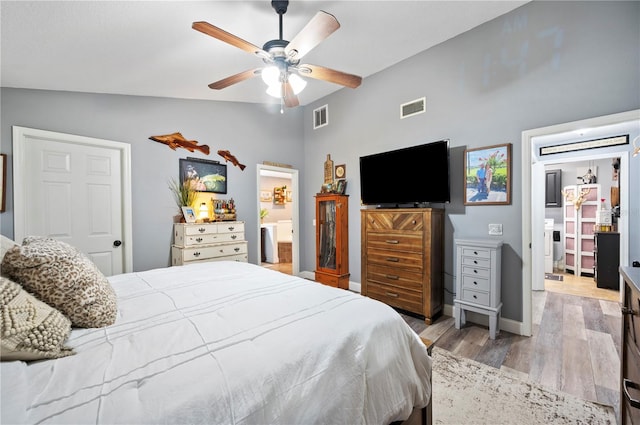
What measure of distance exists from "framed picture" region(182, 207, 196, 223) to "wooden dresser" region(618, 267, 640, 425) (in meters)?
3.78

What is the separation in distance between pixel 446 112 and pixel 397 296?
7.29 feet

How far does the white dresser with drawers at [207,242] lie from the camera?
10.8ft

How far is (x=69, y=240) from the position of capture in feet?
9.16

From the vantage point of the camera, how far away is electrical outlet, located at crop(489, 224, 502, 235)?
278 centimetres

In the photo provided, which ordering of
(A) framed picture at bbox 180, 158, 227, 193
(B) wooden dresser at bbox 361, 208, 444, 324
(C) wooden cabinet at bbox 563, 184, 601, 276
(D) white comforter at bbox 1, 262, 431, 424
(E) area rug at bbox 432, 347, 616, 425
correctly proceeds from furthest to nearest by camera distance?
1. (C) wooden cabinet at bbox 563, 184, 601, 276
2. (A) framed picture at bbox 180, 158, 227, 193
3. (B) wooden dresser at bbox 361, 208, 444, 324
4. (E) area rug at bbox 432, 347, 616, 425
5. (D) white comforter at bbox 1, 262, 431, 424

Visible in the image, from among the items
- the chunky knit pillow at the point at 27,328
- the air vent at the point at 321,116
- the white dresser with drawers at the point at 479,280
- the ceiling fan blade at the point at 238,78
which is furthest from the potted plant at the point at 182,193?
the white dresser with drawers at the point at 479,280

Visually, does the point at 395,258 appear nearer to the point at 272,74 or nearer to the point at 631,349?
the point at 631,349

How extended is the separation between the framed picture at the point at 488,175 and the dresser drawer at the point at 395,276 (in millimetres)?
1013

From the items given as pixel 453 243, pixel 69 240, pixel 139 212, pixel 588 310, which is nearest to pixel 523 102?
pixel 453 243

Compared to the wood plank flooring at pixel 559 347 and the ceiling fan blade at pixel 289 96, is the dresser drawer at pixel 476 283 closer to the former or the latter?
the wood plank flooring at pixel 559 347

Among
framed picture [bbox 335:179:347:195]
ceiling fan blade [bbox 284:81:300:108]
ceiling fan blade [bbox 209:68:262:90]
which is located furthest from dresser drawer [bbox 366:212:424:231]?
A: ceiling fan blade [bbox 209:68:262:90]

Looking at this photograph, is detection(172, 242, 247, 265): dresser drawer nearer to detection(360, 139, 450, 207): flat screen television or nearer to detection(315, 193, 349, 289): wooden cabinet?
detection(315, 193, 349, 289): wooden cabinet

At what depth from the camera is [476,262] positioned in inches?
106

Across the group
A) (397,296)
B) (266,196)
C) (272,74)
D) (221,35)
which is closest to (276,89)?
(272,74)
